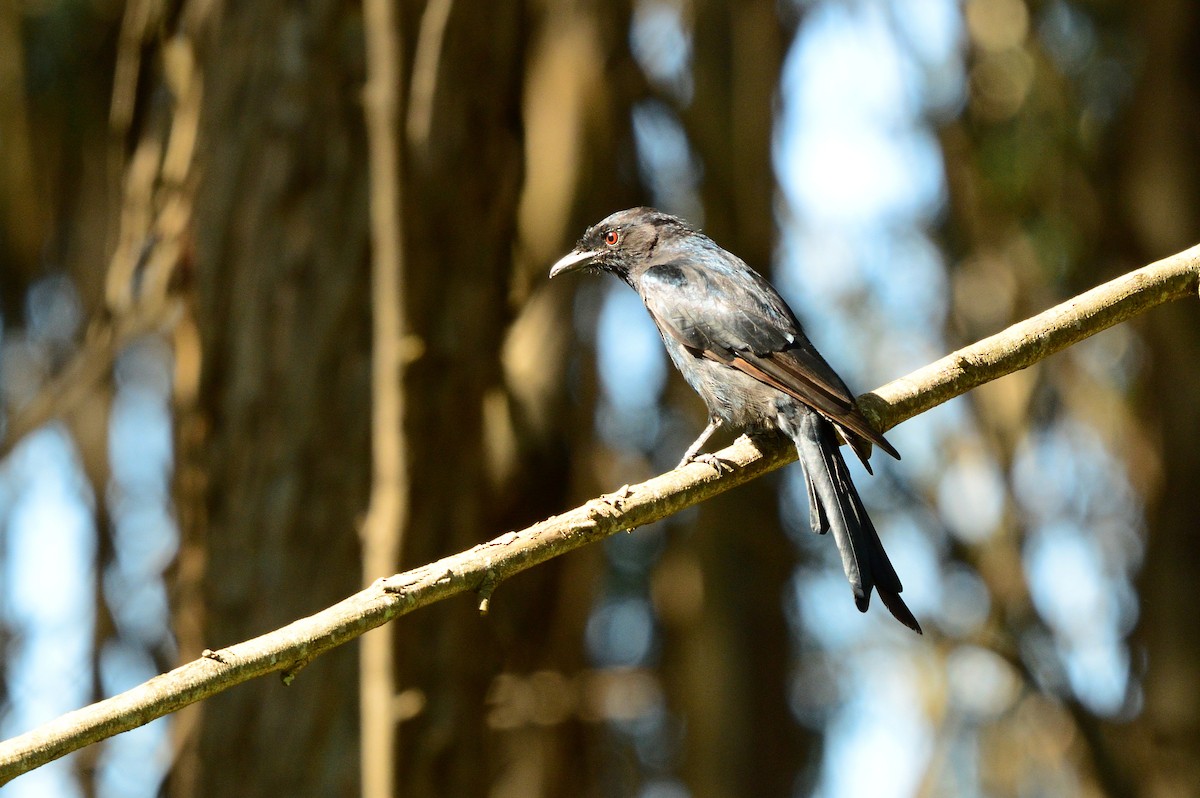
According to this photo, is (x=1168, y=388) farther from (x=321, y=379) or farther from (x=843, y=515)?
(x=321, y=379)

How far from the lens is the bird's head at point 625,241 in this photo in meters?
5.76

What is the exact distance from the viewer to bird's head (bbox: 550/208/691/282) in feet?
18.9

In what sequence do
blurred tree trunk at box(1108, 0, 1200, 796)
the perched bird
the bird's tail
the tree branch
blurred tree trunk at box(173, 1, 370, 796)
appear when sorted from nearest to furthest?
the tree branch
the bird's tail
the perched bird
blurred tree trunk at box(173, 1, 370, 796)
blurred tree trunk at box(1108, 0, 1200, 796)

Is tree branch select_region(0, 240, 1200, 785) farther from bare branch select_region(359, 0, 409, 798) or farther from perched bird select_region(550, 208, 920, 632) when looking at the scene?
bare branch select_region(359, 0, 409, 798)

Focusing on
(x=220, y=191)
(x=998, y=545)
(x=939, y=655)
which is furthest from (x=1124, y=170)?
(x=220, y=191)

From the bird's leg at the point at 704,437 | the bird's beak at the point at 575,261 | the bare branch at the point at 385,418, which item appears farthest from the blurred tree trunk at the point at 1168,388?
the bare branch at the point at 385,418

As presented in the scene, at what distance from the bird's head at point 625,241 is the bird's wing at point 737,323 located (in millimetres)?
296

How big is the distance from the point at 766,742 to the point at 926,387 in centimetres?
340

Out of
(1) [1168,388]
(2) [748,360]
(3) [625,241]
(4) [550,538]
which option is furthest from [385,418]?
(1) [1168,388]

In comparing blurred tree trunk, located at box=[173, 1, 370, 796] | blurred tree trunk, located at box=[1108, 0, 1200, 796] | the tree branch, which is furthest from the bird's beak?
blurred tree trunk, located at box=[1108, 0, 1200, 796]

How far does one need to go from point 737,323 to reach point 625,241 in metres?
1.02

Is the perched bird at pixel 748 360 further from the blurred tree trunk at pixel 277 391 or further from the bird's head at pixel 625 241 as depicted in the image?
the blurred tree trunk at pixel 277 391

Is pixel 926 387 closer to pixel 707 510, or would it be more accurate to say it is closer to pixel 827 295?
→ pixel 707 510

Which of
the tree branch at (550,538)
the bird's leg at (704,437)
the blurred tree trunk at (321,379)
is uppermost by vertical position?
the blurred tree trunk at (321,379)
